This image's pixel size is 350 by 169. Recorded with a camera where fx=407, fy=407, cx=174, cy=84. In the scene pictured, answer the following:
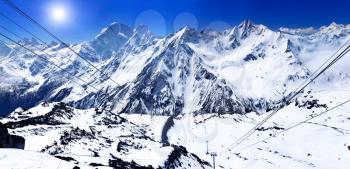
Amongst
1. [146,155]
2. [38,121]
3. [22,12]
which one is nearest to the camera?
[22,12]

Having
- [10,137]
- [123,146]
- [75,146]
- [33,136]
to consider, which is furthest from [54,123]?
[10,137]

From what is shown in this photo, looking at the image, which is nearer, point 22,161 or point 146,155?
point 22,161

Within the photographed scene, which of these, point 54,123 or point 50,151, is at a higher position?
point 54,123

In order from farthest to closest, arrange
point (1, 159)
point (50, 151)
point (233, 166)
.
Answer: point (233, 166)
point (50, 151)
point (1, 159)

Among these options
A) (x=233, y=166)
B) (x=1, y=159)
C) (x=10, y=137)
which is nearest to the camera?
(x=1, y=159)

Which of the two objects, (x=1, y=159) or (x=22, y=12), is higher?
(x=22, y=12)

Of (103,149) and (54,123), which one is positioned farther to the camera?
(54,123)

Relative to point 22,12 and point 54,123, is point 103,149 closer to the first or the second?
point 54,123

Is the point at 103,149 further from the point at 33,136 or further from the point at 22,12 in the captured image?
the point at 22,12

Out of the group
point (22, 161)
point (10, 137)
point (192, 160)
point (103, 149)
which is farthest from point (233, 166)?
point (22, 161)

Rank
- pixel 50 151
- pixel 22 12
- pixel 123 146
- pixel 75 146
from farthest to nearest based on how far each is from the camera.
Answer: pixel 123 146, pixel 75 146, pixel 50 151, pixel 22 12
